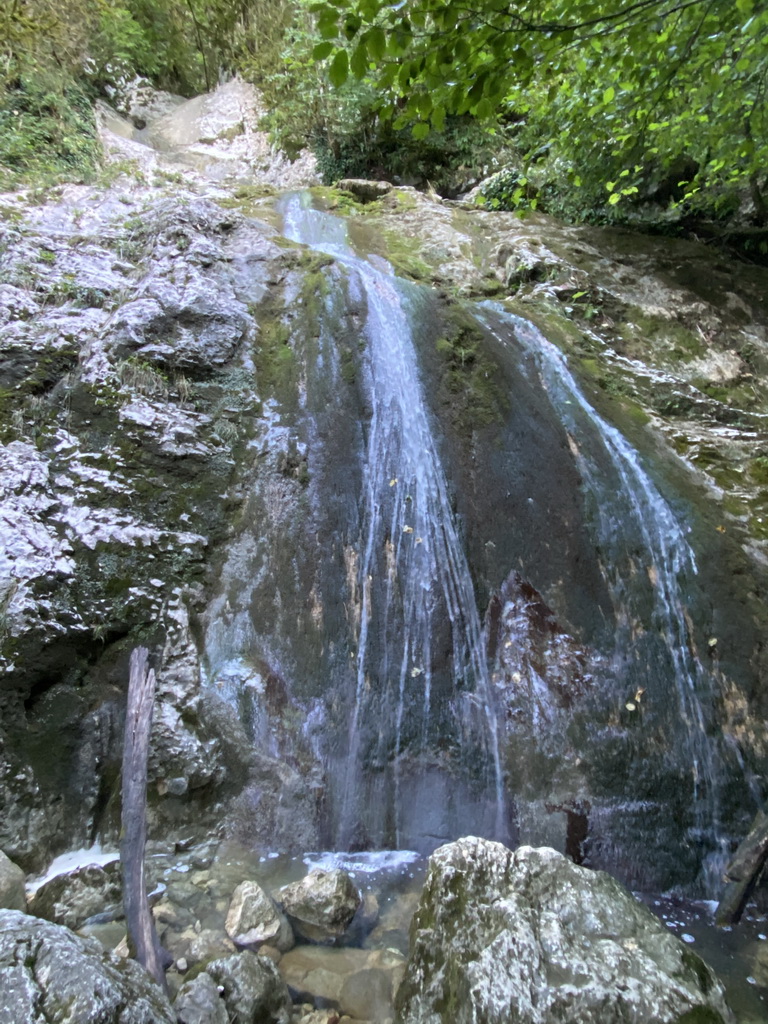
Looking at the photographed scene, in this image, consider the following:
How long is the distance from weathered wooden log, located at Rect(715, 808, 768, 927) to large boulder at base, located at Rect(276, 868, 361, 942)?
2200 mm

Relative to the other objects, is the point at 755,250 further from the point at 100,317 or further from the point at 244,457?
the point at 100,317

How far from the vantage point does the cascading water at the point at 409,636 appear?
417cm

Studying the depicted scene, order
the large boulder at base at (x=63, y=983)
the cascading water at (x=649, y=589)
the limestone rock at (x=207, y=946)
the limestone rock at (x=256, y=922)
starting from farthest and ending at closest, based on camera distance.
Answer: the cascading water at (x=649, y=589)
the limestone rock at (x=256, y=922)
the limestone rock at (x=207, y=946)
the large boulder at base at (x=63, y=983)

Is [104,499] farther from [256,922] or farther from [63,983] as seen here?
[63,983]

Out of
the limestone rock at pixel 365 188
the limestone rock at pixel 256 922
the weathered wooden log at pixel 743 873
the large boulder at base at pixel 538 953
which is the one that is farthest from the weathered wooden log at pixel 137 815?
the limestone rock at pixel 365 188

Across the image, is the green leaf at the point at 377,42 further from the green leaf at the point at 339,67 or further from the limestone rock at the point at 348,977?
the limestone rock at the point at 348,977

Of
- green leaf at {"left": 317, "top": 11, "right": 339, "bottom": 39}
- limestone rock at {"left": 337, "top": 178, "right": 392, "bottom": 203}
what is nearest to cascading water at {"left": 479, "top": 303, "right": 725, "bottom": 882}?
green leaf at {"left": 317, "top": 11, "right": 339, "bottom": 39}

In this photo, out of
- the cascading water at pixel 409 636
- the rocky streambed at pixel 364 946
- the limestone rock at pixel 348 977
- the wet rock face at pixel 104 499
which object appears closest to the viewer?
the rocky streambed at pixel 364 946

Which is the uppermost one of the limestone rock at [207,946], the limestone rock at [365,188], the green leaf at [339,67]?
the limestone rock at [365,188]

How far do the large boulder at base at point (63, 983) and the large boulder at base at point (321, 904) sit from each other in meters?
1.14

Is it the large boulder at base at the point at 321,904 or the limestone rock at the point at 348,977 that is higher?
the large boulder at base at the point at 321,904

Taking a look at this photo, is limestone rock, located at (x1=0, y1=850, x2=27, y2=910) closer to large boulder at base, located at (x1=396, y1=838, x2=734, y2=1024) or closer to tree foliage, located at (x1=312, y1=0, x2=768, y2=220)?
large boulder at base, located at (x1=396, y1=838, x2=734, y2=1024)

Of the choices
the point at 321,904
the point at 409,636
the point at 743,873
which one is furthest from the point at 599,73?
the point at 321,904

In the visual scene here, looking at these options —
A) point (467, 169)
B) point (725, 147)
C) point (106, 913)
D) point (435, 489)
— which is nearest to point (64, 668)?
point (106, 913)
